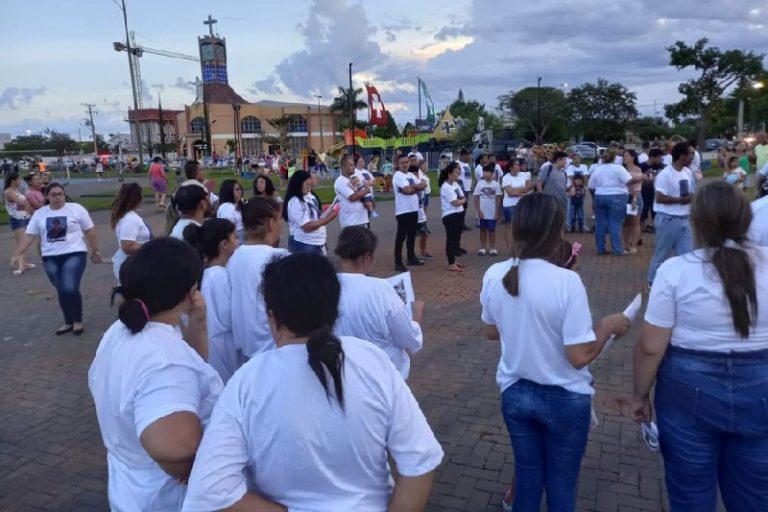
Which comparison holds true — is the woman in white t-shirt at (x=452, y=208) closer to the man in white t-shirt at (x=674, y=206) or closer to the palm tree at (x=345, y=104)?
the man in white t-shirt at (x=674, y=206)

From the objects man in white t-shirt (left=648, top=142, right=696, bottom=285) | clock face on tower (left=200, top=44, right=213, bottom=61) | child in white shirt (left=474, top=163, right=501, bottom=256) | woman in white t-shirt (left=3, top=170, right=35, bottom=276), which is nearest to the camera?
man in white t-shirt (left=648, top=142, right=696, bottom=285)

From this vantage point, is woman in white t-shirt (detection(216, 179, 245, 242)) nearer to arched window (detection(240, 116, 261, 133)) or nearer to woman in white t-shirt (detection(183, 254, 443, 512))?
woman in white t-shirt (detection(183, 254, 443, 512))

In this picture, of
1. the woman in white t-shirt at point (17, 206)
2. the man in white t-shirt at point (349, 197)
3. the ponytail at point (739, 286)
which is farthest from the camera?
the woman in white t-shirt at point (17, 206)

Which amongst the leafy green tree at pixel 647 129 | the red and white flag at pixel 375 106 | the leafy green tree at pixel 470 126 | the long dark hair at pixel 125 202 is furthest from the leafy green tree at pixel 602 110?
the long dark hair at pixel 125 202

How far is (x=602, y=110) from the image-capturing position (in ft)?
208

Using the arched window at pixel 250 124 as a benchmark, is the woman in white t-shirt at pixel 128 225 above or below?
below

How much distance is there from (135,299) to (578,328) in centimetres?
166

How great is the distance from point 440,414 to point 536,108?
233ft

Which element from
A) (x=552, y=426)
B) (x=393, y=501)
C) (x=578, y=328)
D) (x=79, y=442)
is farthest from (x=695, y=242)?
(x=79, y=442)

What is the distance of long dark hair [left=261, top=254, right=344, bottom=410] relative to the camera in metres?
1.46

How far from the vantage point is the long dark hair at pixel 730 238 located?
2.17 m

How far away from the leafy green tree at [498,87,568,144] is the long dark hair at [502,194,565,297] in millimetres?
64418

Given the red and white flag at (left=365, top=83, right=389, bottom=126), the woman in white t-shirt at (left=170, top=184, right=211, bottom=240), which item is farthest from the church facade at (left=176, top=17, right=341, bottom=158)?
the woman in white t-shirt at (left=170, top=184, right=211, bottom=240)

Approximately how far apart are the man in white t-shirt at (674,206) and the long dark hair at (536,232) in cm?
502
